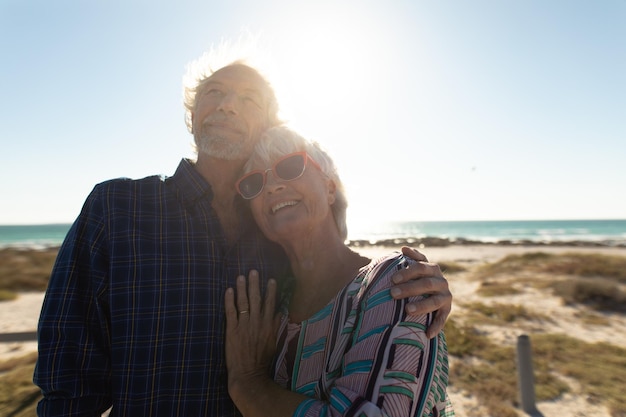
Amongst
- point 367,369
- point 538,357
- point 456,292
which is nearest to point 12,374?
point 367,369

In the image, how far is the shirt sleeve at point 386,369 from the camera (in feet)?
4.22

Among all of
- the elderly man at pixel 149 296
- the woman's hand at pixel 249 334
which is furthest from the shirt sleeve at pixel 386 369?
the woman's hand at pixel 249 334

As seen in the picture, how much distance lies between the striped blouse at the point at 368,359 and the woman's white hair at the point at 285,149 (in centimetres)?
77

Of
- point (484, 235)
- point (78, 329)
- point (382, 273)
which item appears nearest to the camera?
point (382, 273)

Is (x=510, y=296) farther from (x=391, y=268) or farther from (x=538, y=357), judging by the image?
(x=391, y=268)

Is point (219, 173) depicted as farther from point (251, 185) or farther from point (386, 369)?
point (386, 369)

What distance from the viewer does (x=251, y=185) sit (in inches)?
88.1

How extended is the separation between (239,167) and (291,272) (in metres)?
Answer: 0.73

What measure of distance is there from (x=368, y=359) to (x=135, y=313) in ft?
3.86

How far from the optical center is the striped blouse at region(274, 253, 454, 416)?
1299mm

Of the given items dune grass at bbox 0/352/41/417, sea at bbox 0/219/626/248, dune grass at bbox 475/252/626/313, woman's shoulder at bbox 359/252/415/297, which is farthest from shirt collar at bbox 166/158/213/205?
sea at bbox 0/219/626/248

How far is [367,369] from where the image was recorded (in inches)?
52.6

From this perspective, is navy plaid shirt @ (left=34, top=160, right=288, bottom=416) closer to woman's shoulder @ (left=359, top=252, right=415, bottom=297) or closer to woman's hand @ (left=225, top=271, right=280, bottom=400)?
woman's hand @ (left=225, top=271, right=280, bottom=400)

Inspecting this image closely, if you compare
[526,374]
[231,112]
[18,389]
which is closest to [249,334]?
[231,112]
